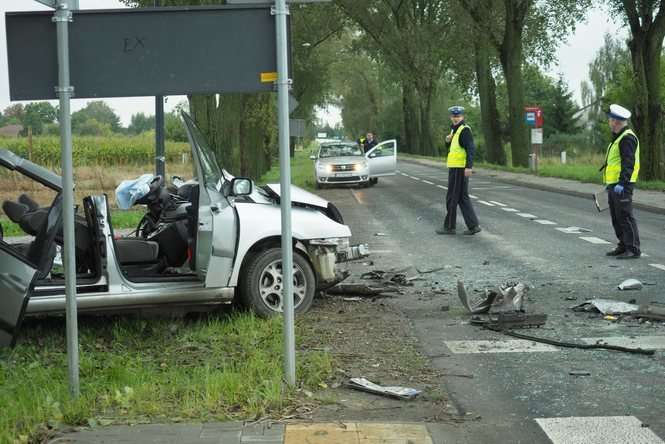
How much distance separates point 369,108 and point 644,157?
Answer: 6804 centimetres

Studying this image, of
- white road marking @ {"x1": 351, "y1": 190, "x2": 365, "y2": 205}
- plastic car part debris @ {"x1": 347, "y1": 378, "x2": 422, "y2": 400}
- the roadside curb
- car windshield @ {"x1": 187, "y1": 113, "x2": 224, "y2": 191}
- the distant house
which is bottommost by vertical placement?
plastic car part debris @ {"x1": 347, "y1": 378, "x2": 422, "y2": 400}

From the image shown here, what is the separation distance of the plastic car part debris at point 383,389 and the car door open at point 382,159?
84.7ft

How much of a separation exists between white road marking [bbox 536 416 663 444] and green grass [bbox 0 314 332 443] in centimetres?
141

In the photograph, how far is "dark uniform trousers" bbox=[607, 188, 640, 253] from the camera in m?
11.8

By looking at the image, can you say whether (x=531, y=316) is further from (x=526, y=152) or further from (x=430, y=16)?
(x=430, y=16)

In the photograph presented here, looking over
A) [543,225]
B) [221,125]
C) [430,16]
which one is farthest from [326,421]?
[430,16]

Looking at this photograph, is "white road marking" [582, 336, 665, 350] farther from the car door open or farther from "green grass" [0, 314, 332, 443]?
the car door open

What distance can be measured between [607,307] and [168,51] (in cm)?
460

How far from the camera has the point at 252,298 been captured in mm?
7648

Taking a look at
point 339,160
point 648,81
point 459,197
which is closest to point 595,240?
point 459,197

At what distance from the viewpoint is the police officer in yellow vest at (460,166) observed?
1461cm

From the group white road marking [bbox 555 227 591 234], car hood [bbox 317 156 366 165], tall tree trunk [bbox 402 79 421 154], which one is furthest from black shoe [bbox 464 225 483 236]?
tall tree trunk [bbox 402 79 421 154]

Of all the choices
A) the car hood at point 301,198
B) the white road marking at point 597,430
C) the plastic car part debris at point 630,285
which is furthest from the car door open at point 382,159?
the white road marking at point 597,430

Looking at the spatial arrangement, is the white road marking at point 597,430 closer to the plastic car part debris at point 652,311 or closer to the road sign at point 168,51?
the road sign at point 168,51
